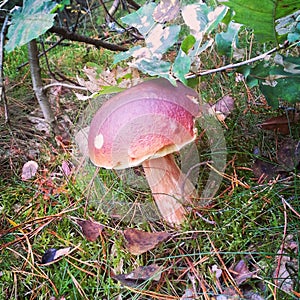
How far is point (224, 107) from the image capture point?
4.59 ft

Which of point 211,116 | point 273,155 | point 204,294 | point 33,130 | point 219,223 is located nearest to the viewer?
point 204,294

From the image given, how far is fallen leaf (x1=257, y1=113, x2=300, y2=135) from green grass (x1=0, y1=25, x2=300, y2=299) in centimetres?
3

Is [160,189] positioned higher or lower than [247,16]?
lower

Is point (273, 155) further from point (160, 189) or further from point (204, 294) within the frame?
point (204, 294)

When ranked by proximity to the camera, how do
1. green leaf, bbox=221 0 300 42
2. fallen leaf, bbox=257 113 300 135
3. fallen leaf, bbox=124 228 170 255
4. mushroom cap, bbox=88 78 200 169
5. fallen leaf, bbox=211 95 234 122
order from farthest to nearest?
fallen leaf, bbox=211 95 234 122
fallen leaf, bbox=257 113 300 135
fallen leaf, bbox=124 228 170 255
mushroom cap, bbox=88 78 200 169
green leaf, bbox=221 0 300 42

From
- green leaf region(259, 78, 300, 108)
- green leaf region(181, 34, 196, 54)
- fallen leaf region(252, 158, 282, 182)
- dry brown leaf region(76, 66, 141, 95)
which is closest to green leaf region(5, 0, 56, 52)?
dry brown leaf region(76, 66, 141, 95)

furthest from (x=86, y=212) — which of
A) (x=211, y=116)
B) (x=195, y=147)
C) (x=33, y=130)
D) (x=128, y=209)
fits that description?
(x=33, y=130)

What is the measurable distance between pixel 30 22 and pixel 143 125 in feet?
1.40

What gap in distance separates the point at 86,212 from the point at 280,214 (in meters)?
0.60

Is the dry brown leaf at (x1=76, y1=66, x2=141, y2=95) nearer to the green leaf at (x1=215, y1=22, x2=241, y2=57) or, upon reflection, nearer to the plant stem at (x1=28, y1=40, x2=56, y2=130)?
the green leaf at (x1=215, y1=22, x2=241, y2=57)

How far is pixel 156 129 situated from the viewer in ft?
2.98

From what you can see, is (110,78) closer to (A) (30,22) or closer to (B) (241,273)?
(A) (30,22)

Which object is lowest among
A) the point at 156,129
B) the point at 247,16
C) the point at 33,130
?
the point at 33,130

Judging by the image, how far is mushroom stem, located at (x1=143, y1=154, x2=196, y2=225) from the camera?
107cm
